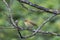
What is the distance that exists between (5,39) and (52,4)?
6.48 ft

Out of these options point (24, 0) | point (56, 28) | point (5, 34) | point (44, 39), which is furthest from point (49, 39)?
point (24, 0)

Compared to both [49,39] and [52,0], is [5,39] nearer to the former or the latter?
[49,39]

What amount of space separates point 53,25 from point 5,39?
1.66m

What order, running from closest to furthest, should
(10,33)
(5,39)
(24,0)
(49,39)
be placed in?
(24,0), (5,39), (49,39), (10,33)

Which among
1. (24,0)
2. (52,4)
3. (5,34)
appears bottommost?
(5,34)

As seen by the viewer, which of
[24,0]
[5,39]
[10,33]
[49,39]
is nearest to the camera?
[24,0]

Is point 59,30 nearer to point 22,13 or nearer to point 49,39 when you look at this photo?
point 49,39

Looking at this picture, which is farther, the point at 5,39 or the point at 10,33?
the point at 10,33

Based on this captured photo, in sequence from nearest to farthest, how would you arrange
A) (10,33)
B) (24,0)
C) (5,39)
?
1. (24,0)
2. (5,39)
3. (10,33)

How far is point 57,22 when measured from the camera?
7.45 meters

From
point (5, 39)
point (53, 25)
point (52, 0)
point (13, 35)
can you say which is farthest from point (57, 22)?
point (5, 39)

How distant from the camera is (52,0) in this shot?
300 inches

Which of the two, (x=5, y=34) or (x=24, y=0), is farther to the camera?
(x=5, y=34)

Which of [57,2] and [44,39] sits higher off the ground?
[57,2]
